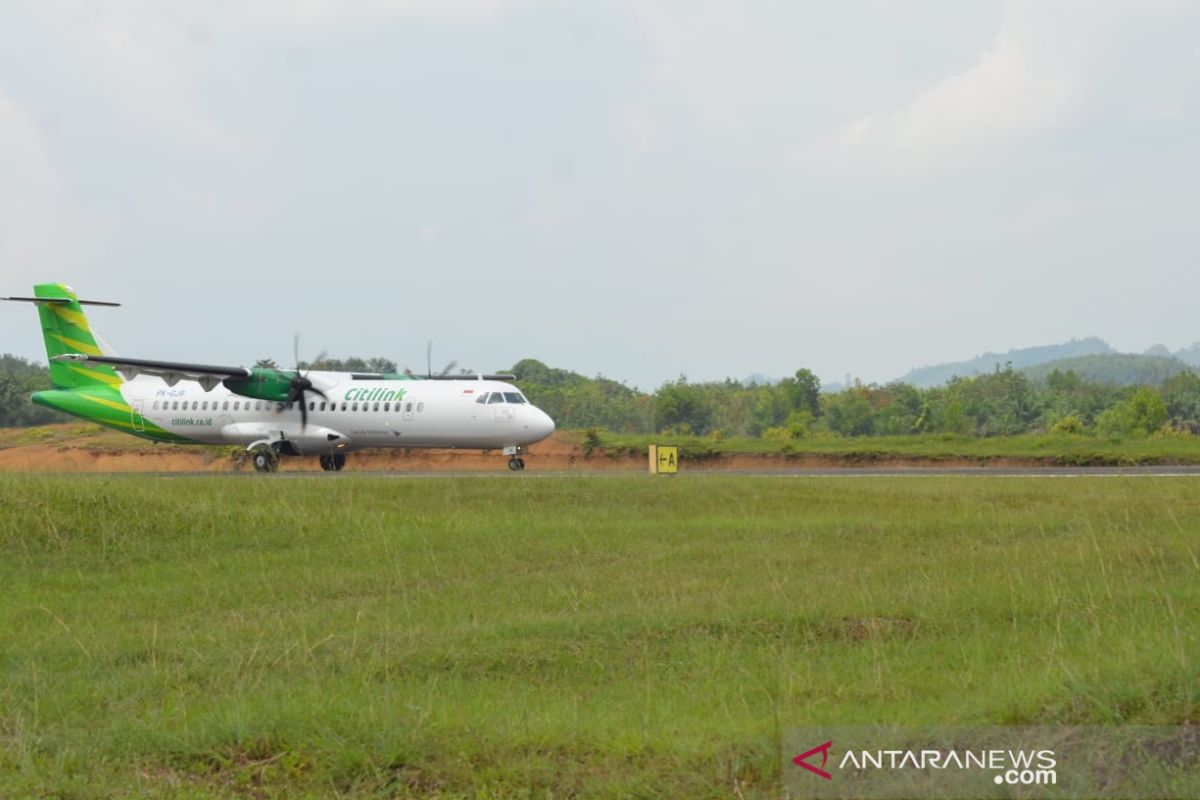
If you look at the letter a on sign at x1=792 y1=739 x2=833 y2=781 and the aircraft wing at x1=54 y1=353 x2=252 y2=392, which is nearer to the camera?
the letter a on sign at x1=792 y1=739 x2=833 y2=781

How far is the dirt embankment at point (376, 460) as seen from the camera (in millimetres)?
42188

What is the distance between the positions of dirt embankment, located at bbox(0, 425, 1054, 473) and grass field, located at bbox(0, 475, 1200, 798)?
73.2 feet

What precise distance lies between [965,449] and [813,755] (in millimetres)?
36591

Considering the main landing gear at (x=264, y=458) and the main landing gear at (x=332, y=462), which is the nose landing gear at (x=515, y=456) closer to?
the main landing gear at (x=332, y=462)

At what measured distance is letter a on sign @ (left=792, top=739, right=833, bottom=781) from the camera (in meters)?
6.36

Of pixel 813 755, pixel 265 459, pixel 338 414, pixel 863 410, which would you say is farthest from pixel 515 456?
pixel 863 410

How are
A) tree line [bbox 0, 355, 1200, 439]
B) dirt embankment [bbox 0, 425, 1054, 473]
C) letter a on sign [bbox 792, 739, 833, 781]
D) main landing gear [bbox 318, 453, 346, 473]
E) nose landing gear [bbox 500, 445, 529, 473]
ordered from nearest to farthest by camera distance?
1. letter a on sign [bbox 792, 739, 833, 781]
2. nose landing gear [bbox 500, 445, 529, 473]
3. main landing gear [bbox 318, 453, 346, 473]
4. dirt embankment [bbox 0, 425, 1054, 473]
5. tree line [bbox 0, 355, 1200, 439]

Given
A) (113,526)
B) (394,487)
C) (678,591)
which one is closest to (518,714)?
(678,591)

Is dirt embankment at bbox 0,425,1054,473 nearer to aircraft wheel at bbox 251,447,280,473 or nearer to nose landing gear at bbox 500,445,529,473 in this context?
aircraft wheel at bbox 251,447,280,473

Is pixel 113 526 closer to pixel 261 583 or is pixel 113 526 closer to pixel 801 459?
pixel 261 583

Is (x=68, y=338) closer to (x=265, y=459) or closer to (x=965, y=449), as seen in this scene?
(x=265, y=459)

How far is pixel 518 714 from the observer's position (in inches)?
306

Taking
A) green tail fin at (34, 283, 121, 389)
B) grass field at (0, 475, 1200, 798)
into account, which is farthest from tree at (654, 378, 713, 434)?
grass field at (0, 475, 1200, 798)

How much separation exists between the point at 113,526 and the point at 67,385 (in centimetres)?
2866
